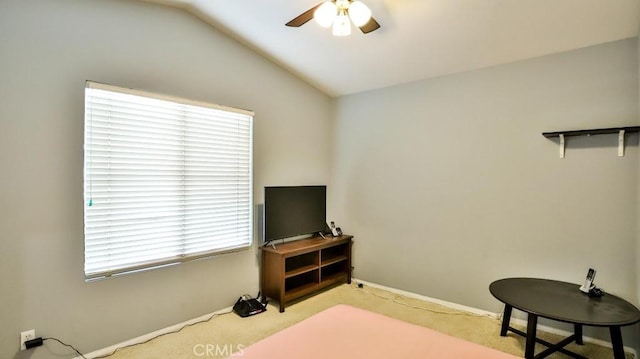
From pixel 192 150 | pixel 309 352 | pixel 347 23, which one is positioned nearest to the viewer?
pixel 309 352

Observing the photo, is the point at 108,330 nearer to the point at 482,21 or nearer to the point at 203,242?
the point at 203,242

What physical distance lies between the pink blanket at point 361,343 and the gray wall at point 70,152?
159cm

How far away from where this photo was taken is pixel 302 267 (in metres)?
3.75

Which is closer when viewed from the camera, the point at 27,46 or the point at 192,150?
the point at 27,46

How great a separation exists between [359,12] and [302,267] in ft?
8.94

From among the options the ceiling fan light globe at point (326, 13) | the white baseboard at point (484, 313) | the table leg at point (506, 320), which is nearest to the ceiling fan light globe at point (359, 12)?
the ceiling fan light globe at point (326, 13)

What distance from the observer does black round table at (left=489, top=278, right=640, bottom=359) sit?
2.11 meters

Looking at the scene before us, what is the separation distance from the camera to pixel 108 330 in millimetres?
2525

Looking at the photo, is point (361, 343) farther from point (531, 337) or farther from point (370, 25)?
point (370, 25)

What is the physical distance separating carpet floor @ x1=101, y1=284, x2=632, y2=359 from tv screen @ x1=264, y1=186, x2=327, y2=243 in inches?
31.1

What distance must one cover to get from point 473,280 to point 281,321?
1.99m

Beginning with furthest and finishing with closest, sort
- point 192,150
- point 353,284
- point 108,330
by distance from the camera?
1. point 353,284
2. point 192,150
3. point 108,330

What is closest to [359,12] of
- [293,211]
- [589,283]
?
[293,211]

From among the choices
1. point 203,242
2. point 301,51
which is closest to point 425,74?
point 301,51
